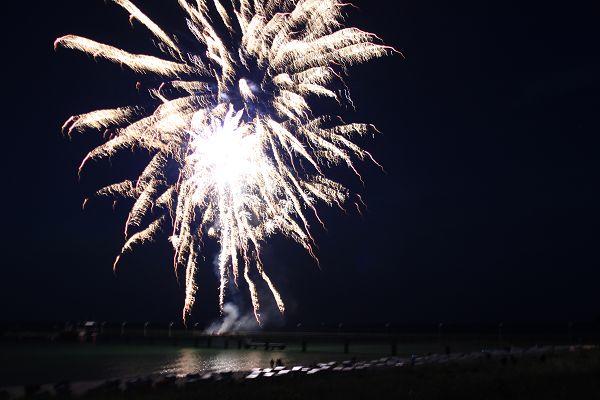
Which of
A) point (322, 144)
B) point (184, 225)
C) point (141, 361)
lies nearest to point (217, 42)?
point (322, 144)

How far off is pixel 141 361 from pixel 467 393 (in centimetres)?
2824

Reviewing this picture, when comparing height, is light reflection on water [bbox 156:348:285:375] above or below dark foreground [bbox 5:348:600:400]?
above

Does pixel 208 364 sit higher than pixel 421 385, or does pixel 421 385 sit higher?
pixel 208 364

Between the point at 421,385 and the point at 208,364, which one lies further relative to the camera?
the point at 208,364

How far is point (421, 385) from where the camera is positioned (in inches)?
Result: 642

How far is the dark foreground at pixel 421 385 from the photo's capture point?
554 inches

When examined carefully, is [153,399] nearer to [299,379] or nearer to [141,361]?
[299,379]

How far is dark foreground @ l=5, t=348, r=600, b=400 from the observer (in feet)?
46.1

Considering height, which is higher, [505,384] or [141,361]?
[141,361]

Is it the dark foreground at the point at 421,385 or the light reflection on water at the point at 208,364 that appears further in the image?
the light reflection on water at the point at 208,364

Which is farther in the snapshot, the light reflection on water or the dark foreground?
the light reflection on water

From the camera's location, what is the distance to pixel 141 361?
3803cm

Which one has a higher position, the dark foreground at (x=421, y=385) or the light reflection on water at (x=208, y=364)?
the light reflection on water at (x=208, y=364)

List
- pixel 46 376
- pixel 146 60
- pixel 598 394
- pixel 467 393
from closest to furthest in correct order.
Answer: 1. pixel 598 394
2. pixel 467 393
3. pixel 146 60
4. pixel 46 376
